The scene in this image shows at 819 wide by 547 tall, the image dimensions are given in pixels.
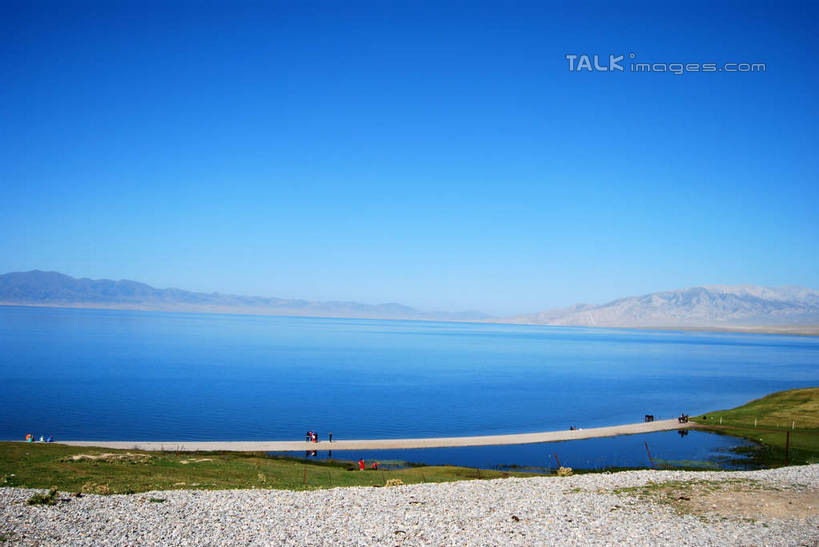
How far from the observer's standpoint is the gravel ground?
1620 cm

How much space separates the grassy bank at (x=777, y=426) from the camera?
41.1 m

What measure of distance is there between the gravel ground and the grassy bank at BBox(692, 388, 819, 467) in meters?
21.6

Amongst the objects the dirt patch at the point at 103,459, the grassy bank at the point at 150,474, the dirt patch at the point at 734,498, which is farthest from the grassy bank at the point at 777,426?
the dirt patch at the point at 103,459

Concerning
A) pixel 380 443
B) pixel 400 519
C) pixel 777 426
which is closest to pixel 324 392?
pixel 380 443

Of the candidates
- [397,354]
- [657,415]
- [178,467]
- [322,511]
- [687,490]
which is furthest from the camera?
[397,354]

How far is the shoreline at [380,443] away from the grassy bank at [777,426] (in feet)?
15.1

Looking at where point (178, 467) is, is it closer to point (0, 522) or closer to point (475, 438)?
point (0, 522)

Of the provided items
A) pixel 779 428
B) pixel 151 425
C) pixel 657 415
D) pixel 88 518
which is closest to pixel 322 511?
pixel 88 518

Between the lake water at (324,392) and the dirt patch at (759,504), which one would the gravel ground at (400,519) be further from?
the lake water at (324,392)

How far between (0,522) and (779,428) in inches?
2336

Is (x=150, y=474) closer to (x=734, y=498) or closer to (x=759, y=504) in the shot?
(x=734, y=498)

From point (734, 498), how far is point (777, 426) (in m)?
40.3

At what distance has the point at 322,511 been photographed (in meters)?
19.2

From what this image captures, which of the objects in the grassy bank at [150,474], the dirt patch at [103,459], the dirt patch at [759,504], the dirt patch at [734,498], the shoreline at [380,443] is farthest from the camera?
the shoreline at [380,443]
